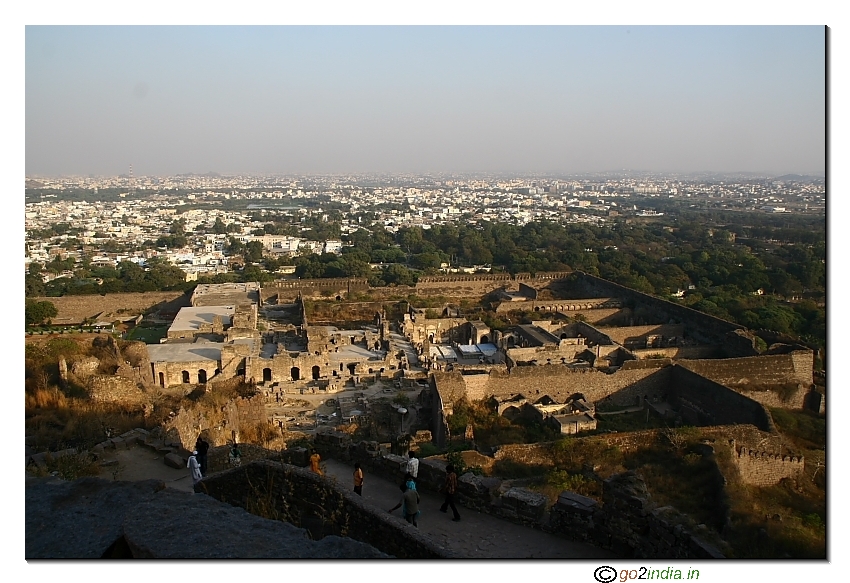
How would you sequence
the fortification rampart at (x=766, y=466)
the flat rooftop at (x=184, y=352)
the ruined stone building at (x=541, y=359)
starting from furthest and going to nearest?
the flat rooftop at (x=184, y=352), the ruined stone building at (x=541, y=359), the fortification rampart at (x=766, y=466)

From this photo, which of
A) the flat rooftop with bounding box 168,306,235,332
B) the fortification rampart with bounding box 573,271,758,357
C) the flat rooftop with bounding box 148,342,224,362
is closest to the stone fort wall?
the fortification rampart with bounding box 573,271,758,357

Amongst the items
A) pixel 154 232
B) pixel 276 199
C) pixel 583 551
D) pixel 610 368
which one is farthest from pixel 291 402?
pixel 276 199

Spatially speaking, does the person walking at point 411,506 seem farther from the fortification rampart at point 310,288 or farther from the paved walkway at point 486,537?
the fortification rampart at point 310,288

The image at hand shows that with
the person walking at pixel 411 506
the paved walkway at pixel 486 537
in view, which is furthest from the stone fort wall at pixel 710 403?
the person walking at pixel 411 506

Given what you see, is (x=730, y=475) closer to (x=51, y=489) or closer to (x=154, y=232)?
(x=51, y=489)

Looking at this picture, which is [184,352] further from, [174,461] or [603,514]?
[603,514]

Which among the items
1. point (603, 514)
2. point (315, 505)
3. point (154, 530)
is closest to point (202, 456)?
point (315, 505)
